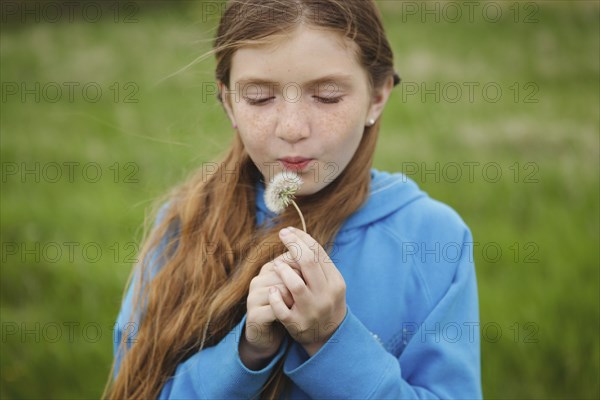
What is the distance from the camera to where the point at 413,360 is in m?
2.03

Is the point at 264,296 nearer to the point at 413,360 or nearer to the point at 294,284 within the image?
the point at 294,284

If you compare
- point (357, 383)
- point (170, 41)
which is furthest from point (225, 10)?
point (170, 41)

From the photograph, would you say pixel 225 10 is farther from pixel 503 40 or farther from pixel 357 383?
pixel 503 40

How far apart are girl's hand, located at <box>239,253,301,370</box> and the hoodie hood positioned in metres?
0.40

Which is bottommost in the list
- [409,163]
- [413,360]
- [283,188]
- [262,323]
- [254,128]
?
[409,163]

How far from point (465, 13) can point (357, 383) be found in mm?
8105

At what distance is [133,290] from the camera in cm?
230

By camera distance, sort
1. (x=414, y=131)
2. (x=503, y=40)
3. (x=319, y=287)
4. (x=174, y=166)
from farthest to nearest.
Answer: (x=503, y=40) → (x=414, y=131) → (x=174, y=166) → (x=319, y=287)

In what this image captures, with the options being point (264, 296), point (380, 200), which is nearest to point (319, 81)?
point (380, 200)

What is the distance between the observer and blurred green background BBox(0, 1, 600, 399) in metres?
3.38

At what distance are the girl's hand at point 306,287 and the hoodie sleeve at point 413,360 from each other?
0.28ft

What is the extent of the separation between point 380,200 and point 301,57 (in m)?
0.60

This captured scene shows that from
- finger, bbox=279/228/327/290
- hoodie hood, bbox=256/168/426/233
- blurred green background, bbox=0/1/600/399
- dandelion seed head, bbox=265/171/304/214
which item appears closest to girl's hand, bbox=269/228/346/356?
finger, bbox=279/228/327/290

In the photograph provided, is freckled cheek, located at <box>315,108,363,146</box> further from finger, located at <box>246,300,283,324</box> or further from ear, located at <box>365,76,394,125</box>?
finger, located at <box>246,300,283,324</box>
